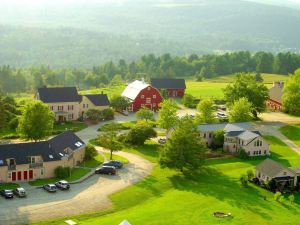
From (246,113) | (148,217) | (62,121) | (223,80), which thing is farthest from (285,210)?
(223,80)

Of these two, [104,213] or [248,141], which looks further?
[248,141]

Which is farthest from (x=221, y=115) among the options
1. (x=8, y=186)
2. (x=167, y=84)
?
(x=8, y=186)

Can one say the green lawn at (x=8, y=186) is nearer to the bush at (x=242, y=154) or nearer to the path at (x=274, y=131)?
the bush at (x=242, y=154)

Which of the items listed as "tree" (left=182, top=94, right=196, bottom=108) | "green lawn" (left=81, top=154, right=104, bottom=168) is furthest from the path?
"green lawn" (left=81, top=154, right=104, bottom=168)

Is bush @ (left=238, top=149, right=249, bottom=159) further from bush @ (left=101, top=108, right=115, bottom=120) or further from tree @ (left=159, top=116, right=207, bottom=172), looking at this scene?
bush @ (left=101, top=108, right=115, bottom=120)

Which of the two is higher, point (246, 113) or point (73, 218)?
point (246, 113)

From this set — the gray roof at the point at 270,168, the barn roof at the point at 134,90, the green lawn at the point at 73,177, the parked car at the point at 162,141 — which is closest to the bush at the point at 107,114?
the barn roof at the point at 134,90

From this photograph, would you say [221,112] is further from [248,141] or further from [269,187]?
[269,187]
